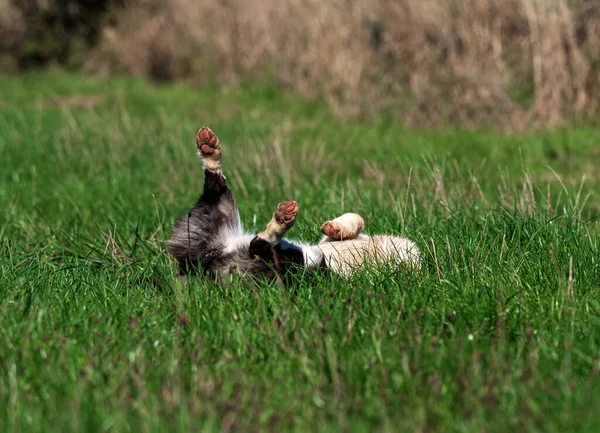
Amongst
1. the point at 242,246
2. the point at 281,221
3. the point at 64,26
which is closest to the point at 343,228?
the point at 242,246

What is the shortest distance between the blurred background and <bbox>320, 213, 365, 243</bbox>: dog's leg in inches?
234

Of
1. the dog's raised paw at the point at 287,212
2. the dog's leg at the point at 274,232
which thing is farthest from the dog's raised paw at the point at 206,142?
the dog's raised paw at the point at 287,212

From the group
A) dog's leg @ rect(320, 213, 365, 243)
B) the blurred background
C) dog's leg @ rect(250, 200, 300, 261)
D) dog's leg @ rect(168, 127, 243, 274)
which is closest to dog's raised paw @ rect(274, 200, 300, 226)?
dog's leg @ rect(250, 200, 300, 261)

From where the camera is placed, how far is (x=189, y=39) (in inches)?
627

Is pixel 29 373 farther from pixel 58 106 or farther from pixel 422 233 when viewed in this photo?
pixel 58 106

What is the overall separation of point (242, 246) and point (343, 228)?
0.59 metres

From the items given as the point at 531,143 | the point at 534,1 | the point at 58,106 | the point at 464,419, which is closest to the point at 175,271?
the point at 464,419

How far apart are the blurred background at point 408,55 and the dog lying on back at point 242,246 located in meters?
6.06

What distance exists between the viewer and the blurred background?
10.2 metres

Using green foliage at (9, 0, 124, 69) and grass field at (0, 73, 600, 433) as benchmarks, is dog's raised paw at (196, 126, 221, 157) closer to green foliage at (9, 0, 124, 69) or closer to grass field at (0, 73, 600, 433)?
grass field at (0, 73, 600, 433)

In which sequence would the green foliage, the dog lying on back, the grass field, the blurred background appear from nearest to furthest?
the grass field → the dog lying on back → the blurred background → the green foliage

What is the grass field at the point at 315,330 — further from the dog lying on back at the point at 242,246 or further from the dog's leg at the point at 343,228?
the dog's leg at the point at 343,228

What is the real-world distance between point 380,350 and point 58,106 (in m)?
10.9

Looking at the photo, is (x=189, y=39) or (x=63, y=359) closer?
(x=63, y=359)
